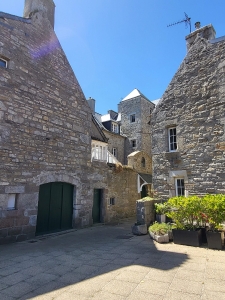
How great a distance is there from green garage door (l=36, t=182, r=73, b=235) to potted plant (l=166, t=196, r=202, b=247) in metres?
4.05

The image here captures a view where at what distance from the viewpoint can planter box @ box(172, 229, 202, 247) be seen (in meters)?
5.43

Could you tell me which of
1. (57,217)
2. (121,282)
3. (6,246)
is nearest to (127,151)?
(57,217)

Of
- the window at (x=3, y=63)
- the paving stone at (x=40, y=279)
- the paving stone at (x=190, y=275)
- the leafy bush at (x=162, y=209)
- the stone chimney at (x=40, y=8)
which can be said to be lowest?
the paving stone at (x=40, y=279)

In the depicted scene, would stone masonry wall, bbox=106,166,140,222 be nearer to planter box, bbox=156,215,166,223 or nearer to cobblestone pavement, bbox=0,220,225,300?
planter box, bbox=156,215,166,223

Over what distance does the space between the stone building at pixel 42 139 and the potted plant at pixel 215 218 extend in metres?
4.86

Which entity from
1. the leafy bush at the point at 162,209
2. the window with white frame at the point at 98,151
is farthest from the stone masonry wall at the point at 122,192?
the leafy bush at the point at 162,209

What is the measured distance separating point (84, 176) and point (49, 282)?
220 inches

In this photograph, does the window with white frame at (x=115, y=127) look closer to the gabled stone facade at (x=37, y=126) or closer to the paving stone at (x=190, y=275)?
the gabled stone facade at (x=37, y=126)

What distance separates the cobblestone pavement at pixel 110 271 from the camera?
295 centimetres

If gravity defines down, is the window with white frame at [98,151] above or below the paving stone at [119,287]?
above

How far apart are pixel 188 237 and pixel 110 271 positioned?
2.72m

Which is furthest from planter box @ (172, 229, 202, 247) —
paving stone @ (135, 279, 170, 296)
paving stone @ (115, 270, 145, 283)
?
paving stone @ (135, 279, 170, 296)

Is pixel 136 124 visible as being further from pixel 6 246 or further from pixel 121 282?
pixel 121 282

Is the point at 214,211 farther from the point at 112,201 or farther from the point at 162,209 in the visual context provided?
the point at 112,201
